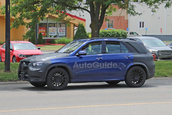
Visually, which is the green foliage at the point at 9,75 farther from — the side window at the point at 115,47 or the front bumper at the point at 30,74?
the side window at the point at 115,47

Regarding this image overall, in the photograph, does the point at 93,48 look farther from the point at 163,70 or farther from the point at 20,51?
the point at 20,51

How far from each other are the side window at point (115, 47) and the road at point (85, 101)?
3.92ft

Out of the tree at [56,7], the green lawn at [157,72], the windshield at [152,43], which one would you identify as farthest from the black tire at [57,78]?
the windshield at [152,43]

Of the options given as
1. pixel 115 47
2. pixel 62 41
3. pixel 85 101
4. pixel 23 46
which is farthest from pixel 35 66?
pixel 62 41

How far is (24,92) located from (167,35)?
2494 inches

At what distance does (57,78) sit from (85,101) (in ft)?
8.95

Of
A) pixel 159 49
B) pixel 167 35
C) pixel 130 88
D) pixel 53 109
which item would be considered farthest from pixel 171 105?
pixel 167 35

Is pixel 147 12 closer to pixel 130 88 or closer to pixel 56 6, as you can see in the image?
pixel 56 6

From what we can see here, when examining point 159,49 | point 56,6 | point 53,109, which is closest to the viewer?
point 53,109

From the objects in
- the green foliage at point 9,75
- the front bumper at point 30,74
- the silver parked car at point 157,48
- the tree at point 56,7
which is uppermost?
the tree at point 56,7

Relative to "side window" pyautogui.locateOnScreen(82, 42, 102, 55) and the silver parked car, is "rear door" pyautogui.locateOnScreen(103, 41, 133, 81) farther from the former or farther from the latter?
the silver parked car

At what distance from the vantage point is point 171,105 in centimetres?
1034

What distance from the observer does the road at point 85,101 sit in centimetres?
936

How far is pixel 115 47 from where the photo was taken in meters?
14.6
